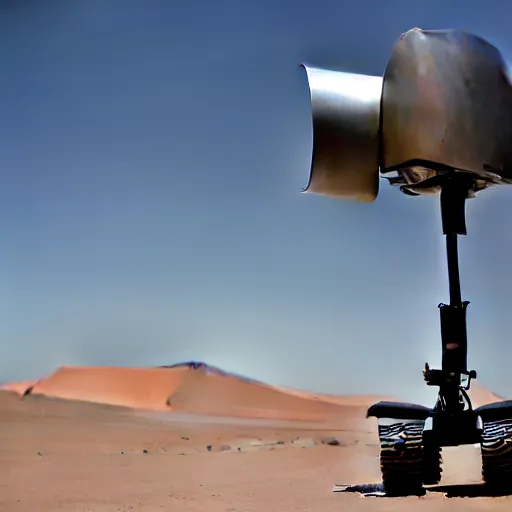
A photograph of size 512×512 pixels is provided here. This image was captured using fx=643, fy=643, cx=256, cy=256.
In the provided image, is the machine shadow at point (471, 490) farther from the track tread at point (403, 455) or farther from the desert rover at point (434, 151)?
the track tread at point (403, 455)

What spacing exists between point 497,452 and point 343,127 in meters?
1.28

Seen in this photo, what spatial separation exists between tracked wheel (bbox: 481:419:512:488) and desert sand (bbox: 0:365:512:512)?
13 centimetres

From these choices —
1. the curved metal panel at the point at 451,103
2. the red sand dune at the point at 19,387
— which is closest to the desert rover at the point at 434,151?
the curved metal panel at the point at 451,103

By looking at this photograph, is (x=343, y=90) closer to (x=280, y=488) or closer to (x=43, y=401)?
(x=280, y=488)

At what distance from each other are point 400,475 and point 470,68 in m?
1.47

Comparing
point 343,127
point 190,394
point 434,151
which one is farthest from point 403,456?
point 190,394

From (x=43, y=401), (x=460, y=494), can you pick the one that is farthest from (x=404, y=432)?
(x=43, y=401)

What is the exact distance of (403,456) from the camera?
7.65 feet

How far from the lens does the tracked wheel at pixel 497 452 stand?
Answer: 2262mm

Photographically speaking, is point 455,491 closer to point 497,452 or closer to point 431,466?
point 431,466

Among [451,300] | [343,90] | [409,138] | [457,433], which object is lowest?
[457,433]

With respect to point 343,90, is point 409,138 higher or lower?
lower

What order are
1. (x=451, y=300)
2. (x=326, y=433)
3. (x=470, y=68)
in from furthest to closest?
1. (x=326, y=433)
2. (x=451, y=300)
3. (x=470, y=68)

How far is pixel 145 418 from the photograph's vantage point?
739 cm
